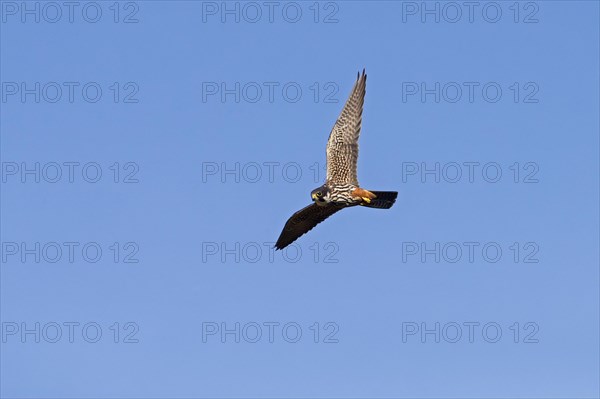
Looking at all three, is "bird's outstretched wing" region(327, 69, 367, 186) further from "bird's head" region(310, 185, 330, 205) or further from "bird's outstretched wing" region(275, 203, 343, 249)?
"bird's outstretched wing" region(275, 203, 343, 249)

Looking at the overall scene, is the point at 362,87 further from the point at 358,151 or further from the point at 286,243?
the point at 286,243

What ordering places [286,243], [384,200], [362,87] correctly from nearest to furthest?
[384,200] → [362,87] → [286,243]

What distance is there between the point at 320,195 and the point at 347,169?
116cm

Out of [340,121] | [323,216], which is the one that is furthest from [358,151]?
[323,216]

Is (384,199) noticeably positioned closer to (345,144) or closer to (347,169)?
(347,169)

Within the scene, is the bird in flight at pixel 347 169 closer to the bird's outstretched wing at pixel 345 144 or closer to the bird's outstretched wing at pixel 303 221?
the bird's outstretched wing at pixel 345 144

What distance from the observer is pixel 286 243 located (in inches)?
1282

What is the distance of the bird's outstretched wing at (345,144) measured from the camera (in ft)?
96.3

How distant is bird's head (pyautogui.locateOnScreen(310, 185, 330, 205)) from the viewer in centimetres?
2894

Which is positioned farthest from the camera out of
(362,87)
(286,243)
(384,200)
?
(286,243)

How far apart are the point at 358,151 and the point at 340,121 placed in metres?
1.05

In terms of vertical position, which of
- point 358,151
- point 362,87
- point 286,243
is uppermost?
point 362,87

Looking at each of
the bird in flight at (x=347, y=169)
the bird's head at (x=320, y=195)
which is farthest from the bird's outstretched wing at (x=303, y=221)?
the bird's head at (x=320, y=195)

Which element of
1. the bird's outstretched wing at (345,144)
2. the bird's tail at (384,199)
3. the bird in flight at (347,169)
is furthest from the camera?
the bird's outstretched wing at (345,144)
